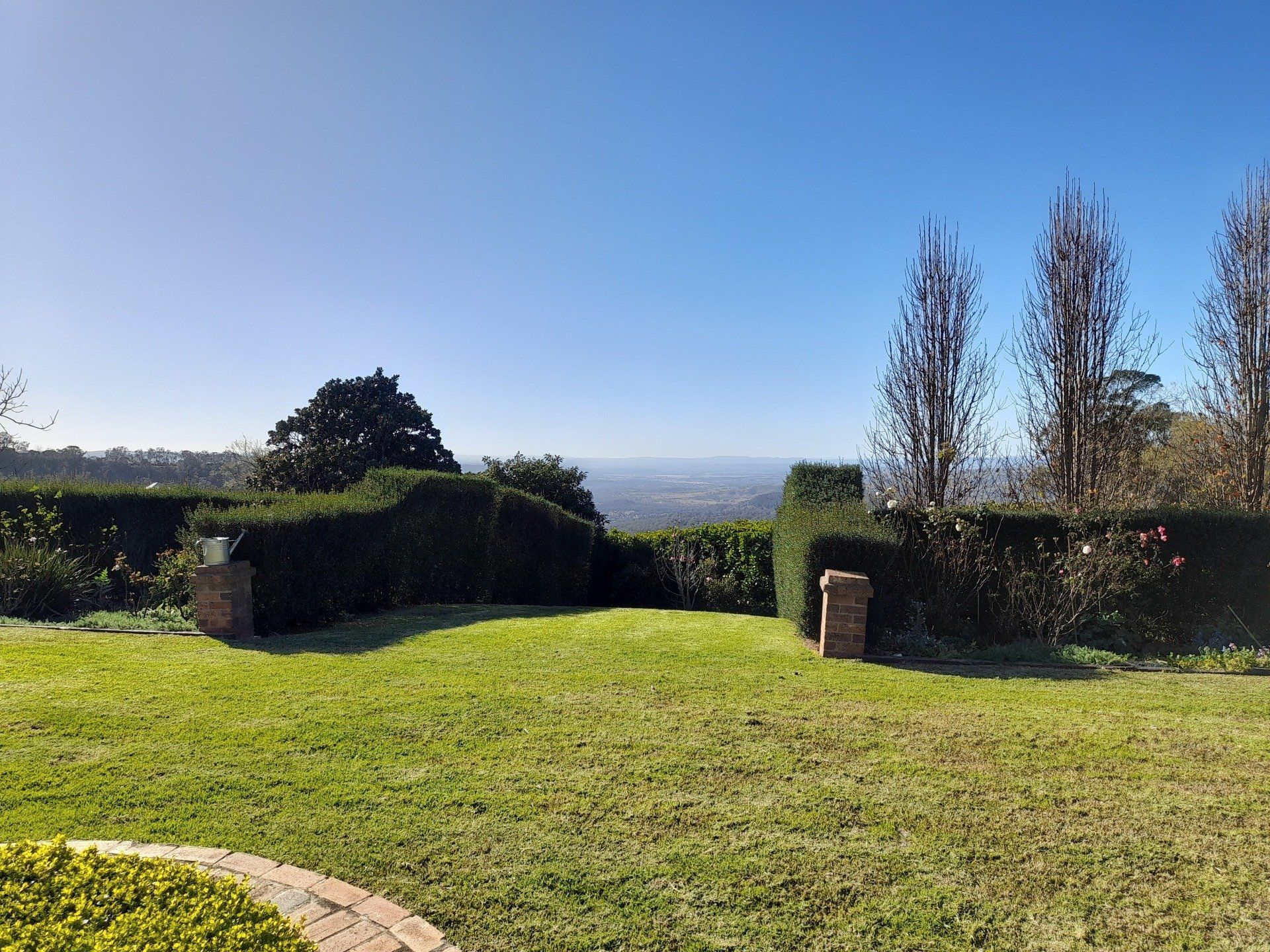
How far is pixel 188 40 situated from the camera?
7914 mm

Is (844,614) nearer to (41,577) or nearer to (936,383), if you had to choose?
(936,383)

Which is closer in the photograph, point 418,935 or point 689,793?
point 418,935

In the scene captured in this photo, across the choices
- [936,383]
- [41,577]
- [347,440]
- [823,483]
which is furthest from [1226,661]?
[347,440]

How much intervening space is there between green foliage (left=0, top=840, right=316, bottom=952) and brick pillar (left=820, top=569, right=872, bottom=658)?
16.7 feet

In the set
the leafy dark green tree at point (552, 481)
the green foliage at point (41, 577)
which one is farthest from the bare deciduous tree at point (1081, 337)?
the green foliage at point (41, 577)

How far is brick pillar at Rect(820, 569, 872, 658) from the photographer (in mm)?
6199

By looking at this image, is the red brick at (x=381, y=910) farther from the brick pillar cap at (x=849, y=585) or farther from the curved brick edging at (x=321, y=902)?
the brick pillar cap at (x=849, y=585)

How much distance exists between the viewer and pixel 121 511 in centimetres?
980

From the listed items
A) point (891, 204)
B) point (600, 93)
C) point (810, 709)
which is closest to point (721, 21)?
point (600, 93)

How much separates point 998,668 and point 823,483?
4.45 metres

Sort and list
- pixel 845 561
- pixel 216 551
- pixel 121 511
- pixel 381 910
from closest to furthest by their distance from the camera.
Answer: pixel 381 910 → pixel 216 551 → pixel 845 561 → pixel 121 511

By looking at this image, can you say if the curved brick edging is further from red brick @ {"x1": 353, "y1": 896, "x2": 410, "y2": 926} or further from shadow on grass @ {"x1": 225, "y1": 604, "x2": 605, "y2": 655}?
shadow on grass @ {"x1": 225, "y1": 604, "x2": 605, "y2": 655}

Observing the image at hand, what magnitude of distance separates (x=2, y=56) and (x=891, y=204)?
12.7 m

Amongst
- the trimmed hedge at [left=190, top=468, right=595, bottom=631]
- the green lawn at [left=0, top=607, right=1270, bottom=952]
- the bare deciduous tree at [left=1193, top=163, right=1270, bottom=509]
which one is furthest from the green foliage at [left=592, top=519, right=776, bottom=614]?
the bare deciduous tree at [left=1193, top=163, right=1270, bottom=509]
